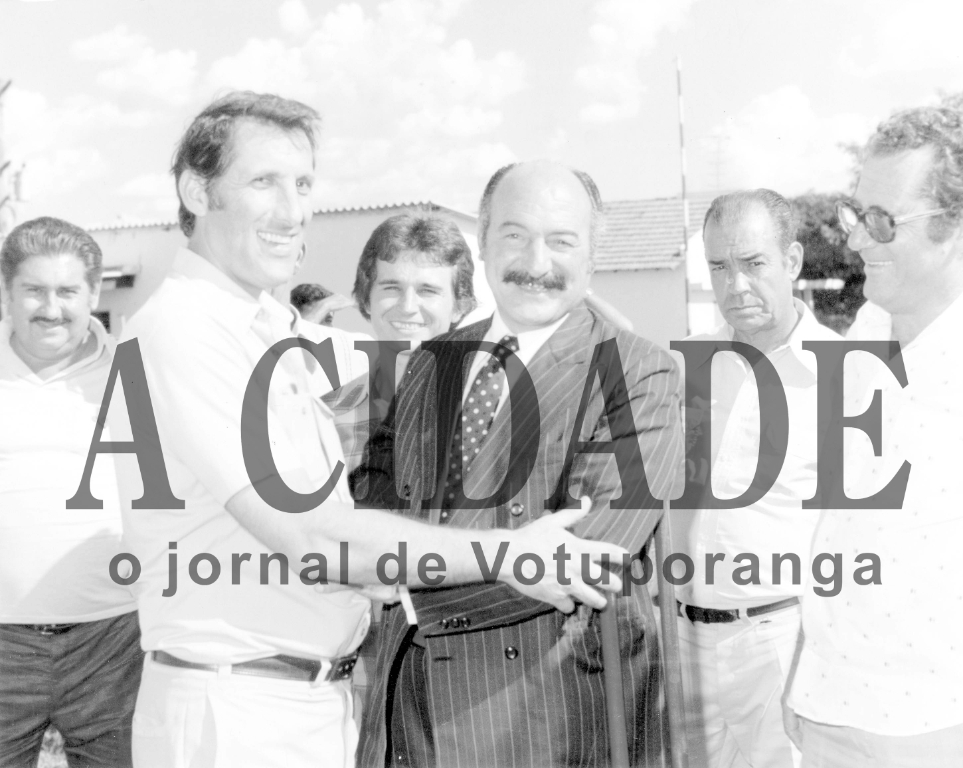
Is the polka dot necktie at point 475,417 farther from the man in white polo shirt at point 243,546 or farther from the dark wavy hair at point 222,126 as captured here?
the dark wavy hair at point 222,126

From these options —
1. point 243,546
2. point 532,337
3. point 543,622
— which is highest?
point 532,337

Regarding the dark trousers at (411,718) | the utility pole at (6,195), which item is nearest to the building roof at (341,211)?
→ the utility pole at (6,195)

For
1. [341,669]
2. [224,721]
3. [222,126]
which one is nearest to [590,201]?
[222,126]

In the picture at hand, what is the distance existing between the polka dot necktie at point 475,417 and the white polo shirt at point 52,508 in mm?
1187

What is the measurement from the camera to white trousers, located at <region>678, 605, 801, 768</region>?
2625 mm

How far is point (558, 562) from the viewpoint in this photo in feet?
6.33

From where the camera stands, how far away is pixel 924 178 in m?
1.96

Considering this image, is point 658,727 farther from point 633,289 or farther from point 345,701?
point 633,289

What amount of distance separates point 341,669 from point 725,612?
1.26 metres

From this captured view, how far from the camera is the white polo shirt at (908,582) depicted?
72.5 inches

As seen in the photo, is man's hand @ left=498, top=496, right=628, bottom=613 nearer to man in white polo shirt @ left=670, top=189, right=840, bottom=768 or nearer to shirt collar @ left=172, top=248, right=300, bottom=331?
shirt collar @ left=172, top=248, right=300, bottom=331

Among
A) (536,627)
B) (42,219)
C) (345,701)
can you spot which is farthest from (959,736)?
(42,219)

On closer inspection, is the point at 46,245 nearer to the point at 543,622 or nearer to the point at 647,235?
the point at 543,622

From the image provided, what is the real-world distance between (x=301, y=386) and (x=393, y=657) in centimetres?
69
